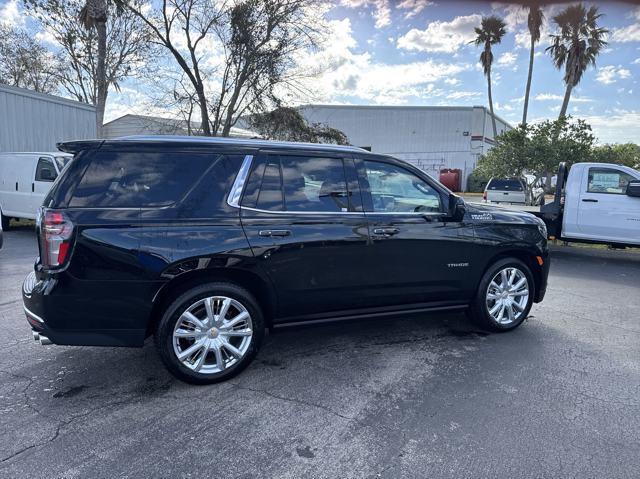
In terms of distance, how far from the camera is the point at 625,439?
2.83 metres

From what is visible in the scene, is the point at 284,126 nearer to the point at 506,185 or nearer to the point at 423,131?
the point at 506,185

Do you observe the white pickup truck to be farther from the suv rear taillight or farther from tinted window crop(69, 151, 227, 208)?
the suv rear taillight

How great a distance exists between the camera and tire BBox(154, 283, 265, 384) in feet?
10.8

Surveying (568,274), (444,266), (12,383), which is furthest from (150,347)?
(568,274)

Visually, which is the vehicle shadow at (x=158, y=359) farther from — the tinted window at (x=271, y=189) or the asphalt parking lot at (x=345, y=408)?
the tinted window at (x=271, y=189)

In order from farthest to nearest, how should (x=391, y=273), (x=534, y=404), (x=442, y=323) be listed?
(x=442, y=323)
(x=391, y=273)
(x=534, y=404)

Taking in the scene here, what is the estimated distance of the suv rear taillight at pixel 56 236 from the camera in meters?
3.08

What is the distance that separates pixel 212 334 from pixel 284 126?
16675 millimetres

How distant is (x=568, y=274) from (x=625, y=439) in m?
5.65

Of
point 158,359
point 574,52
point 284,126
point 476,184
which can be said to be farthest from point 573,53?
point 158,359

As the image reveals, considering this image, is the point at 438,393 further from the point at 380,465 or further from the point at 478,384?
the point at 380,465

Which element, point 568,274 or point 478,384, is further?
point 568,274

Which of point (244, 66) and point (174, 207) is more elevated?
point (244, 66)

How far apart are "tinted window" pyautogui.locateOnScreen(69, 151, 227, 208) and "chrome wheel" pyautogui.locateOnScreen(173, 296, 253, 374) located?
0.86 meters
